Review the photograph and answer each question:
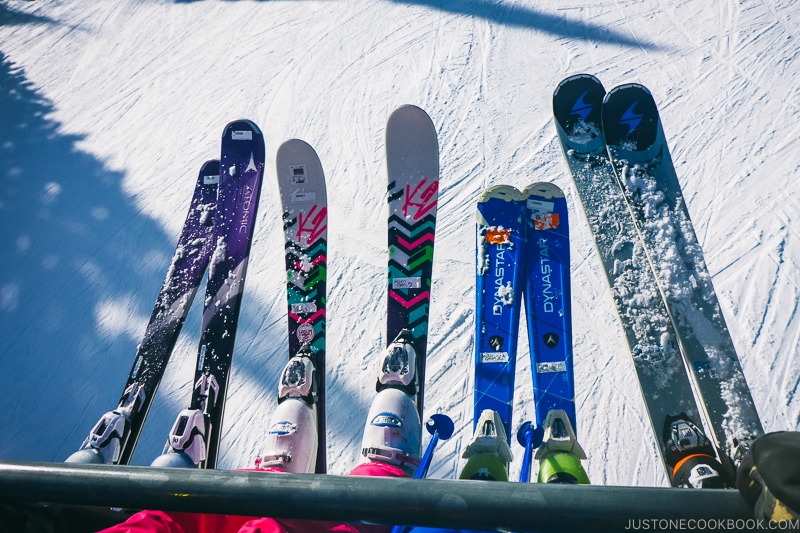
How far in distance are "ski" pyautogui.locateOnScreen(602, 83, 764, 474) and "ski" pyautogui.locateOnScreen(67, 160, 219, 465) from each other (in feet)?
6.22

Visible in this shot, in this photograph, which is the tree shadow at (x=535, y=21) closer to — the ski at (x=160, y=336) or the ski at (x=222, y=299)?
the ski at (x=222, y=299)

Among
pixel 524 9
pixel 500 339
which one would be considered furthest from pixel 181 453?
pixel 524 9

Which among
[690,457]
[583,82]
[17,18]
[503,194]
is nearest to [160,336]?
[503,194]

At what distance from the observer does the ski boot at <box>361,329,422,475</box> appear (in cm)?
169

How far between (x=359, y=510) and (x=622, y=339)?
1719 mm

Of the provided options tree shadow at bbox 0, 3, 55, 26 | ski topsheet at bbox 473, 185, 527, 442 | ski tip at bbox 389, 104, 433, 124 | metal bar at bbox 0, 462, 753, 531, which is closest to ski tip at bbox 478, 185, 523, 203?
ski topsheet at bbox 473, 185, 527, 442

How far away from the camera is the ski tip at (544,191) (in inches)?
89.8

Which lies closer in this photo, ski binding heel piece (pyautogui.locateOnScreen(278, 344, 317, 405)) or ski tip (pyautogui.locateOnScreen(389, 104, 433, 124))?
ski binding heel piece (pyautogui.locateOnScreen(278, 344, 317, 405))

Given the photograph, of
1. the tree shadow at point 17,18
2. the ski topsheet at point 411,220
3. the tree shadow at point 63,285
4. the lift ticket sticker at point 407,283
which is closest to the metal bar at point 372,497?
the ski topsheet at point 411,220

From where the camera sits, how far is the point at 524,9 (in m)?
4.06

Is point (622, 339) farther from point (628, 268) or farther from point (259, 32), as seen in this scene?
point (259, 32)

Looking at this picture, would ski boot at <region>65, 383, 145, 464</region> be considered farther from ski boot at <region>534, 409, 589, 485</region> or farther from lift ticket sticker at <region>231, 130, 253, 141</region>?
ski boot at <region>534, 409, 589, 485</region>

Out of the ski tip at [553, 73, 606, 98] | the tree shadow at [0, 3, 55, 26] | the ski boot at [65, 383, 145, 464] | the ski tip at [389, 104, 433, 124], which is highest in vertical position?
the tree shadow at [0, 3, 55, 26]

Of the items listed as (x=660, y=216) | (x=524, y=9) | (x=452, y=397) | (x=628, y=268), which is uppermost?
(x=524, y=9)
